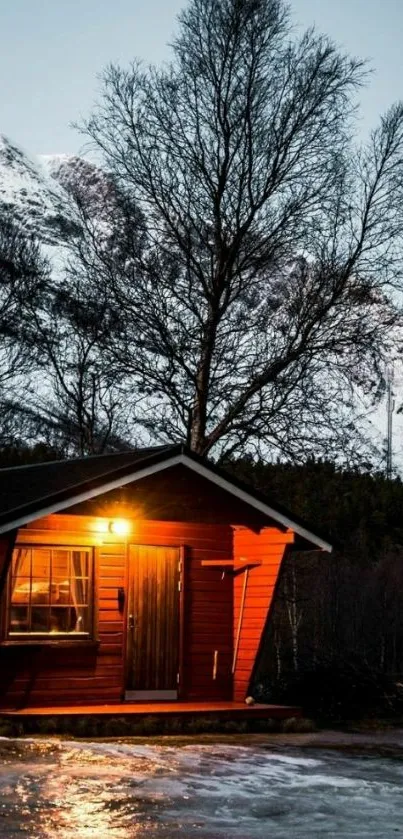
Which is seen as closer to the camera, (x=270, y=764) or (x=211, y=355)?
(x=270, y=764)

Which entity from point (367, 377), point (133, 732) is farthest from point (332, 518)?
point (133, 732)

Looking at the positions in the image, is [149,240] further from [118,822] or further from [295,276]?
[118,822]

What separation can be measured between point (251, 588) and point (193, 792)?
6666mm

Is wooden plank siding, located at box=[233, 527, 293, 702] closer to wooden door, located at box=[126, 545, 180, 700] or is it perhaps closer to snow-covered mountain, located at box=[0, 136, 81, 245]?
wooden door, located at box=[126, 545, 180, 700]

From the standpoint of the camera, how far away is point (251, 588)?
57.2ft

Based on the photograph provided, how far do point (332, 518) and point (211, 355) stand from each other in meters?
10.7

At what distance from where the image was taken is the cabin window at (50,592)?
51.2 ft

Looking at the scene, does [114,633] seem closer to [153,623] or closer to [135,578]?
[153,623]

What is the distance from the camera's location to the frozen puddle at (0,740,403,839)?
365 inches

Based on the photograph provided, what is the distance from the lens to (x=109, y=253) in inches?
869

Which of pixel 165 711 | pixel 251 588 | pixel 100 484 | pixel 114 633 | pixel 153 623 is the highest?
pixel 100 484

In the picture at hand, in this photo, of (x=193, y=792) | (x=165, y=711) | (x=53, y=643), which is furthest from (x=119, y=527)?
(x=193, y=792)

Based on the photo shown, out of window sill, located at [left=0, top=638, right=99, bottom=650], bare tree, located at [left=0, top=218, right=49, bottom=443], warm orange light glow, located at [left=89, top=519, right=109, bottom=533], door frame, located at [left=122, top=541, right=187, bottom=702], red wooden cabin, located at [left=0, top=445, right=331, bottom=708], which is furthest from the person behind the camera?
bare tree, located at [left=0, top=218, right=49, bottom=443]

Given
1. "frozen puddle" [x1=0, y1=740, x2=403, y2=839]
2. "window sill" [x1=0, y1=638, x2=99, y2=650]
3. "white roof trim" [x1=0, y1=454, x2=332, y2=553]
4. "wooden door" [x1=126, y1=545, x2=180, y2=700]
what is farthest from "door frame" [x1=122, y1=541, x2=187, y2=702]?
"frozen puddle" [x1=0, y1=740, x2=403, y2=839]
